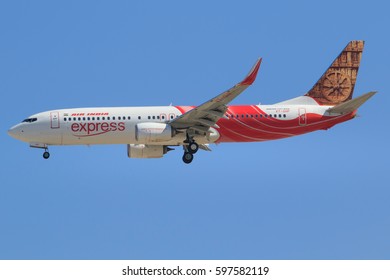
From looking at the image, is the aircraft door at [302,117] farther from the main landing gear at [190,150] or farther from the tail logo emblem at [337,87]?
the main landing gear at [190,150]

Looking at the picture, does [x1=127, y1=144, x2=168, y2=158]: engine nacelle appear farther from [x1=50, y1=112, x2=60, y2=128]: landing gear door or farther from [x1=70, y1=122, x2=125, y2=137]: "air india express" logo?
[x1=50, y1=112, x2=60, y2=128]: landing gear door

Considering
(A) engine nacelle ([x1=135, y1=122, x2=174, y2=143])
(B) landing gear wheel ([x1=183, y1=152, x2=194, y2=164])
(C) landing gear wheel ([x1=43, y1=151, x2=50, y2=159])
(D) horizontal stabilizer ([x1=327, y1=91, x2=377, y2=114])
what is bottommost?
(B) landing gear wheel ([x1=183, y1=152, x2=194, y2=164])

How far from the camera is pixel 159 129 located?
56375 mm

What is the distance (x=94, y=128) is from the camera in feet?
189

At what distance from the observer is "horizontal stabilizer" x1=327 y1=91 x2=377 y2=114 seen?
2224 inches

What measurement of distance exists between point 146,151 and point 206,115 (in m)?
5.30

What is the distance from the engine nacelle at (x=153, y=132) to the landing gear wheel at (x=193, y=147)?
1.57 meters

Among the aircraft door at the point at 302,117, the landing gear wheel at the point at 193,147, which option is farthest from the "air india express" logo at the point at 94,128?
the aircraft door at the point at 302,117

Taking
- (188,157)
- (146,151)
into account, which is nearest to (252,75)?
(188,157)

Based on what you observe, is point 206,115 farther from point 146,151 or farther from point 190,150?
point 146,151

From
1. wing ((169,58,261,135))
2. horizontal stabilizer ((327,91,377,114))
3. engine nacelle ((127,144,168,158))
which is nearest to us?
wing ((169,58,261,135))

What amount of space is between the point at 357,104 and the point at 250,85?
7644mm

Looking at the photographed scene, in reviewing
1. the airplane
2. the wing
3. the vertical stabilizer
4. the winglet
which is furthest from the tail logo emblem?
the winglet

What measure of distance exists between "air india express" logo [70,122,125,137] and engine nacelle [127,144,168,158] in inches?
107
